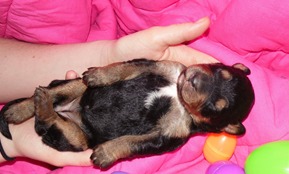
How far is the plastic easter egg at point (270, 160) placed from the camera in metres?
2.33

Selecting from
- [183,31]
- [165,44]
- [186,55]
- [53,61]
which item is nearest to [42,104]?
[53,61]

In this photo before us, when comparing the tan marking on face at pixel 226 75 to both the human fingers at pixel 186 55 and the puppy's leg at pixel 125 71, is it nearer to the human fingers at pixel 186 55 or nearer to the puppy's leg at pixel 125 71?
the puppy's leg at pixel 125 71

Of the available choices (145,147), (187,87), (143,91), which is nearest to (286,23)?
(187,87)

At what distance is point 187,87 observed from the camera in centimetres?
245

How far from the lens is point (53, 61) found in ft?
9.88

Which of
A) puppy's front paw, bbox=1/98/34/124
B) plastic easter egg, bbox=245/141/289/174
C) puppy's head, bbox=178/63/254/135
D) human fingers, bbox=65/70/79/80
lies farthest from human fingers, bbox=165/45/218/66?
puppy's front paw, bbox=1/98/34/124

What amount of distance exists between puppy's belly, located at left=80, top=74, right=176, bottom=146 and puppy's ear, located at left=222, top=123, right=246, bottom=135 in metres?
0.42

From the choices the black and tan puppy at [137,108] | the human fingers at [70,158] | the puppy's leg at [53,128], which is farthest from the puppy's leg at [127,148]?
the human fingers at [70,158]

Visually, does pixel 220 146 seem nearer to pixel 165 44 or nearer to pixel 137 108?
pixel 137 108

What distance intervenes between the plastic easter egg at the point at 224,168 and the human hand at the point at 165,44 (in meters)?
0.73

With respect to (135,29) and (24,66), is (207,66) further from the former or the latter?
(24,66)

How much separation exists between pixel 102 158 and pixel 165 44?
0.81 metres

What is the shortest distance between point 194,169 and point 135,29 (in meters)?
1.15

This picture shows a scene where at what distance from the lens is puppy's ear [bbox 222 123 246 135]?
2482mm
